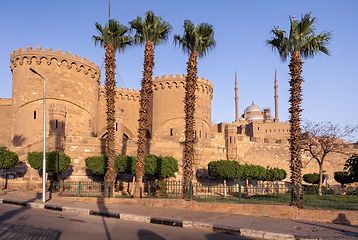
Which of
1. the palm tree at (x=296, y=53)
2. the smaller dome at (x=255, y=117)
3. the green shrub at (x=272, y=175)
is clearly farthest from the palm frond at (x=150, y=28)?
the smaller dome at (x=255, y=117)

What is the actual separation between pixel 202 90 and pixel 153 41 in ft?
69.3

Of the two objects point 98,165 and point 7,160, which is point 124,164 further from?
point 7,160

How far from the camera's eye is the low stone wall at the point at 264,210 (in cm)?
1171

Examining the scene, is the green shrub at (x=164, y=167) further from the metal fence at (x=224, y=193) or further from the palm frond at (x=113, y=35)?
the palm frond at (x=113, y=35)

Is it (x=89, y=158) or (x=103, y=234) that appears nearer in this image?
(x=103, y=234)

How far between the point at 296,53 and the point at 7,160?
18943 millimetres

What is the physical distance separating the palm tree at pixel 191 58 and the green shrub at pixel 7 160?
12.6 meters

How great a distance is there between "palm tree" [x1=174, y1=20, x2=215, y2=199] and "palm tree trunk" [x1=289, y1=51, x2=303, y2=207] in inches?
185

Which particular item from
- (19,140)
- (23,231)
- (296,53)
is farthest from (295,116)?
(19,140)

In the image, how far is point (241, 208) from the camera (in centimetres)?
1345

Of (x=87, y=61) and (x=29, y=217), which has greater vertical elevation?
(x=87, y=61)

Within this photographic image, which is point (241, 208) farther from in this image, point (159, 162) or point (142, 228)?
point (159, 162)

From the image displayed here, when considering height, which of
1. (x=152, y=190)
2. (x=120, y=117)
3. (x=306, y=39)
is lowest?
(x=152, y=190)

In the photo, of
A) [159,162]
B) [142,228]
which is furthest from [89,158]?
[142,228]
